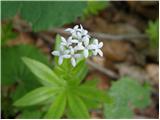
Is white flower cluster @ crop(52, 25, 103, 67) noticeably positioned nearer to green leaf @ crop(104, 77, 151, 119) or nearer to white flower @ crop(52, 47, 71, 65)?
white flower @ crop(52, 47, 71, 65)

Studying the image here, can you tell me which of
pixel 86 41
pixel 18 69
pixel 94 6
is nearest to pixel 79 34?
pixel 86 41

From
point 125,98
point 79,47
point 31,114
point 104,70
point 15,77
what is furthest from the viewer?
point 104,70

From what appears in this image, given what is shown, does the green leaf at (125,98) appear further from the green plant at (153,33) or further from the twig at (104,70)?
the green plant at (153,33)

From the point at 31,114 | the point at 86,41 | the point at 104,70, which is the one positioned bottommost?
the point at 31,114

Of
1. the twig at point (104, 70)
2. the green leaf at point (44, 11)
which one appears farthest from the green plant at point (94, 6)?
the green leaf at point (44, 11)

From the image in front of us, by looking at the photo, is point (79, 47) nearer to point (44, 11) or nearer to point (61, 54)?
point (61, 54)

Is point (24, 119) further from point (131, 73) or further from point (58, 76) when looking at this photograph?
point (131, 73)

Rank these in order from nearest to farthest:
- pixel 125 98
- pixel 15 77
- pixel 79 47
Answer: pixel 79 47
pixel 15 77
pixel 125 98
